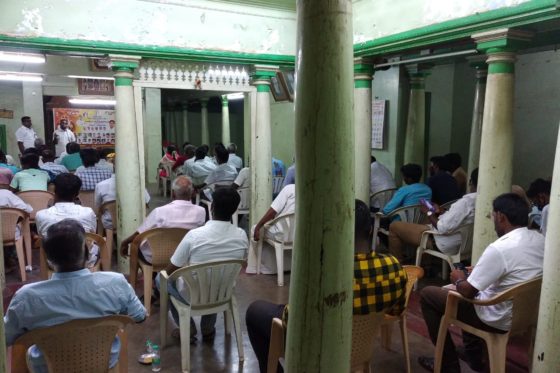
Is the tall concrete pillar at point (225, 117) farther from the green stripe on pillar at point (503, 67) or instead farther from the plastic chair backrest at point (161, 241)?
the green stripe on pillar at point (503, 67)

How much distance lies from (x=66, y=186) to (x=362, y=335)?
282cm

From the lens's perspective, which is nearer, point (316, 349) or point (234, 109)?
point (316, 349)

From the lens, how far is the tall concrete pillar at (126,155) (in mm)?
4523

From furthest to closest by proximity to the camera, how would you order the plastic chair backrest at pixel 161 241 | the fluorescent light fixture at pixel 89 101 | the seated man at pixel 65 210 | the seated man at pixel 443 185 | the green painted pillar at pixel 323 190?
the fluorescent light fixture at pixel 89 101, the seated man at pixel 443 185, the seated man at pixel 65 210, the plastic chair backrest at pixel 161 241, the green painted pillar at pixel 323 190

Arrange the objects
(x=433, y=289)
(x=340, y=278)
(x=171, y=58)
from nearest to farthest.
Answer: (x=340, y=278) < (x=433, y=289) < (x=171, y=58)

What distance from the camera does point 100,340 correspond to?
2.10 m

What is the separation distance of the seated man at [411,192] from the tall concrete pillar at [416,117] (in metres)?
2.24

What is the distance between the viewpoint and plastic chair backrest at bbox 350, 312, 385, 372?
2.31 metres

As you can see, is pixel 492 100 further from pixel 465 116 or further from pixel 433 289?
pixel 465 116

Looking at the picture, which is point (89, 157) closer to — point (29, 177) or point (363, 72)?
point (29, 177)

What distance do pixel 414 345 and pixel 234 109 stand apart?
1225cm

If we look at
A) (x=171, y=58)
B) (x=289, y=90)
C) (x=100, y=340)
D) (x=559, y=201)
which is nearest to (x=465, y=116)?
(x=289, y=90)

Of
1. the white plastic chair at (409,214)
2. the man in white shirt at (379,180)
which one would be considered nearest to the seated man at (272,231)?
the white plastic chair at (409,214)

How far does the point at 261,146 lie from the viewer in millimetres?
5242
